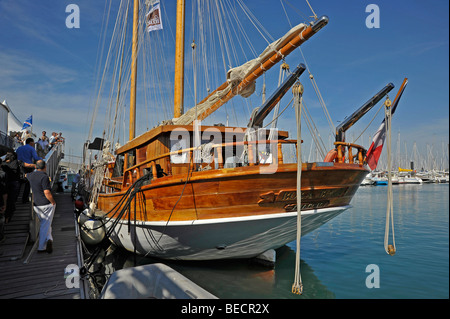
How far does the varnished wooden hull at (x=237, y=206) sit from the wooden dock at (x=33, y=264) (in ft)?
5.35

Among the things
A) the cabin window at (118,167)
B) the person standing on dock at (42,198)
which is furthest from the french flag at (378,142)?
the cabin window at (118,167)

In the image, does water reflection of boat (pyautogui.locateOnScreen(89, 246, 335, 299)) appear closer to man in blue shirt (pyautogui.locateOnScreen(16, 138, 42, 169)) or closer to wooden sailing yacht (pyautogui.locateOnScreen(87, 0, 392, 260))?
wooden sailing yacht (pyautogui.locateOnScreen(87, 0, 392, 260))

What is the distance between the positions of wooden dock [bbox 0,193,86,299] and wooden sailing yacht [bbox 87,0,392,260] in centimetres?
137

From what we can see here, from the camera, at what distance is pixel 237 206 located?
5.43 m

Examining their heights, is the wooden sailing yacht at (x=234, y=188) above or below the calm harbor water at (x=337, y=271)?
above

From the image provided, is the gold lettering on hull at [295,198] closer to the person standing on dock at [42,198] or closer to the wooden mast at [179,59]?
the person standing on dock at [42,198]

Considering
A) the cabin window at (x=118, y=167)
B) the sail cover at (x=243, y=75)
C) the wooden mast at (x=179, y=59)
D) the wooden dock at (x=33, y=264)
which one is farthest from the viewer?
the cabin window at (x=118, y=167)

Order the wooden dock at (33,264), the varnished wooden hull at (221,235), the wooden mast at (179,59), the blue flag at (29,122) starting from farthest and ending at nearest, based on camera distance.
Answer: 1. the blue flag at (29,122)
2. the wooden mast at (179,59)
3. the varnished wooden hull at (221,235)
4. the wooden dock at (33,264)

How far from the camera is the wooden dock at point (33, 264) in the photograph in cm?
430

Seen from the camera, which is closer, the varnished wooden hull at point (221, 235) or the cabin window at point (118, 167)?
the varnished wooden hull at point (221, 235)

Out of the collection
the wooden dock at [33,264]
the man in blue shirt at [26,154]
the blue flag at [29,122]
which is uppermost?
the blue flag at [29,122]

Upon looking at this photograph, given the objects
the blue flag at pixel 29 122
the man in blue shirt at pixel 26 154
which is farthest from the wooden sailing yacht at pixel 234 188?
the blue flag at pixel 29 122
